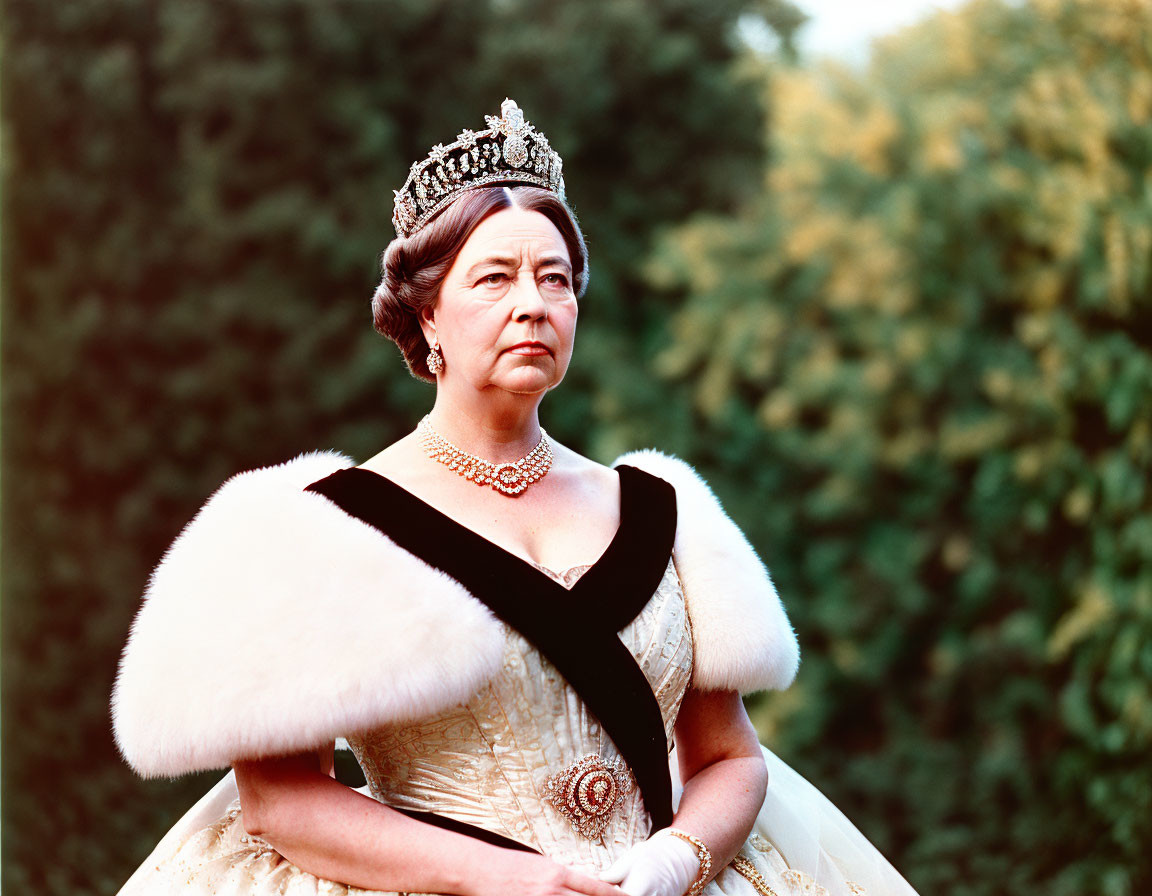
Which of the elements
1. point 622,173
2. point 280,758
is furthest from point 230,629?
point 622,173

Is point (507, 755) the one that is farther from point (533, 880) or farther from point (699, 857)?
point (699, 857)

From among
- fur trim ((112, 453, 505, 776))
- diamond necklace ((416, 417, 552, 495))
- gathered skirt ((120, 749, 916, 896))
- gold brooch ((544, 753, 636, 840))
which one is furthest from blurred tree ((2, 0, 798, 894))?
gold brooch ((544, 753, 636, 840))

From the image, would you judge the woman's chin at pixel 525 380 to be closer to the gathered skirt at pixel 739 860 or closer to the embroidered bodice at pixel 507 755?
the embroidered bodice at pixel 507 755

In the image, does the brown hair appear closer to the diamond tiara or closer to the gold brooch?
the diamond tiara

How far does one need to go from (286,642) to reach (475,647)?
0.27 metres

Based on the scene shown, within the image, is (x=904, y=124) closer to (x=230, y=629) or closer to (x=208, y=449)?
(x=208, y=449)

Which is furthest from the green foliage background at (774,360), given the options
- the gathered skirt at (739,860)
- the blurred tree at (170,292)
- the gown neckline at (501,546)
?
the gown neckline at (501,546)

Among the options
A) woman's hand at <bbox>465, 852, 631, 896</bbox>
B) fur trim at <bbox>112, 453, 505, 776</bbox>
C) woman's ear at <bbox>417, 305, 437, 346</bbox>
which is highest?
woman's ear at <bbox>417, 305, 437, 346</bbox>

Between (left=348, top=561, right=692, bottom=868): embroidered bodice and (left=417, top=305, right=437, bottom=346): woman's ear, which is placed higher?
(left=417, top=305, right=437, bottom=346): woman's ear

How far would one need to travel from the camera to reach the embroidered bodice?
2.08 metres

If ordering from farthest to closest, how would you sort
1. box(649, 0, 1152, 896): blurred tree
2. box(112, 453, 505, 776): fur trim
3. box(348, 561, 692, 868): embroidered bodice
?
box(649, 0, 1152, 896): blurred tree, box(348, 561, 692, 868): embroidered bodice, box(112, 453, 505, 776): fur trim

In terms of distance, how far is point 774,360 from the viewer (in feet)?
16.7

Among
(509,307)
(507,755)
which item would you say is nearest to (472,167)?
(509,307)

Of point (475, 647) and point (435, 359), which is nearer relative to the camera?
point (475, 647)
